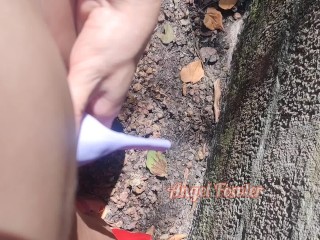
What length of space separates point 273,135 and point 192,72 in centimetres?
46

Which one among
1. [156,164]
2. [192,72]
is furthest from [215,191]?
[192,72]

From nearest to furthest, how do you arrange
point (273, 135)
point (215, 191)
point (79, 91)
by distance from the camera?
point (79, 91) < point (273, 135) < point (215, 191)

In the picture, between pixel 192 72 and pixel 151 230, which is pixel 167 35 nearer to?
pixel 192 72

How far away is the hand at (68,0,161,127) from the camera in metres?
0.70

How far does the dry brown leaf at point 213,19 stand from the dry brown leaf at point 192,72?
110 millimetres

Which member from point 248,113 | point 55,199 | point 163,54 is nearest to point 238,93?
point 248,113

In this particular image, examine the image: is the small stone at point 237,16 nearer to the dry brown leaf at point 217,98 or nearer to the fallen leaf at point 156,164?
the dry brown leaf at point 217,98

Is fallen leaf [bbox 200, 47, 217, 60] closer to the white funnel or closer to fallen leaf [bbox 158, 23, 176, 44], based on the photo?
fallen leaf [bbox 158, 23, 176, 44]

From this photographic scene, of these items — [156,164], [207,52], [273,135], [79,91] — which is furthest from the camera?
[207,52]

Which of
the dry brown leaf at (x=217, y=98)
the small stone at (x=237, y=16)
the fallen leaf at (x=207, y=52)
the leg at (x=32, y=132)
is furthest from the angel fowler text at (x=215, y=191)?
the leg at (x=32, y=132)

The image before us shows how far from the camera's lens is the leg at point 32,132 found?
0.41m

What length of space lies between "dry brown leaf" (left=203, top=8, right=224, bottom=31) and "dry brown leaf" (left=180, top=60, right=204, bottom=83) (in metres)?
0.11

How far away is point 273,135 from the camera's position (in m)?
1.04

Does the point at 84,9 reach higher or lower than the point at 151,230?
higher
